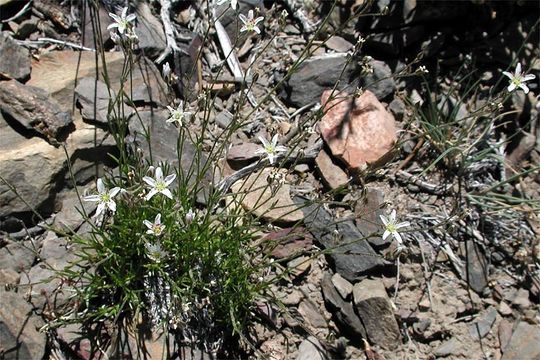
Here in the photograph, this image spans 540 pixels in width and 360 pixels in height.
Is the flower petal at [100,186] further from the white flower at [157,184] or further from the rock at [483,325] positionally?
the rock at [483,325]

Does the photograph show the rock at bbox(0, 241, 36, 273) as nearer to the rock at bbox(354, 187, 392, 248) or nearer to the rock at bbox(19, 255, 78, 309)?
the rock at bbox(19, 255, 78, 309)

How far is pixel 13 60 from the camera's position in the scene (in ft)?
15.2

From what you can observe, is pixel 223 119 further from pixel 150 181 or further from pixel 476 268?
pixel 476 268

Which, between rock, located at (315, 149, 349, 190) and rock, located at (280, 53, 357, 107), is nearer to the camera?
rock, located at (315, 149, 349, 190)

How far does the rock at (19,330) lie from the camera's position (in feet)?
12.3

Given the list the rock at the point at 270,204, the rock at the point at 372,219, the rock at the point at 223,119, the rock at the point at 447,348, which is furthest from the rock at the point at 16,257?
the rock at the point at 447,348

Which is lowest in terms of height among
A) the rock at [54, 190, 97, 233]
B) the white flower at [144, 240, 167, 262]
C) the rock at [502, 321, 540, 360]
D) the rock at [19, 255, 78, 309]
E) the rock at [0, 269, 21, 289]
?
the rock at [502, 321, 540, 360]

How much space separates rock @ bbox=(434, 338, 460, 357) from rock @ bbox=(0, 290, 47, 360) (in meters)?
2.77

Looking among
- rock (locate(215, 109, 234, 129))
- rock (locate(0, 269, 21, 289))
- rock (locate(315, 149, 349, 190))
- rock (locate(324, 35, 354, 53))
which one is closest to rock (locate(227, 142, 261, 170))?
rock (locate(215, 109, 234, 129))

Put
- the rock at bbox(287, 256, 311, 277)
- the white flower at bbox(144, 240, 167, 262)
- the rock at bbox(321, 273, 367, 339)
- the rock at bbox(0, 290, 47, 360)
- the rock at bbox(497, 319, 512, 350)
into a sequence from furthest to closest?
the rock at bbox(497, 319, 512, 350)
the rock at bbox(287, 256, 311, 277)
the rock at bbox(321, 273, 367, 339)
the rock at bbox(0, 290, 47, 360)
the white flower at bbox(144, 240, 167, 262)

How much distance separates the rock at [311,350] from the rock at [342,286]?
1.28ft

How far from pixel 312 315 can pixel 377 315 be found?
46cm

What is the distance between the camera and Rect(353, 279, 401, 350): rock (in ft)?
14.3

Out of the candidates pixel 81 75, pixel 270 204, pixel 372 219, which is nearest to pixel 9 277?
pixel 81 75
